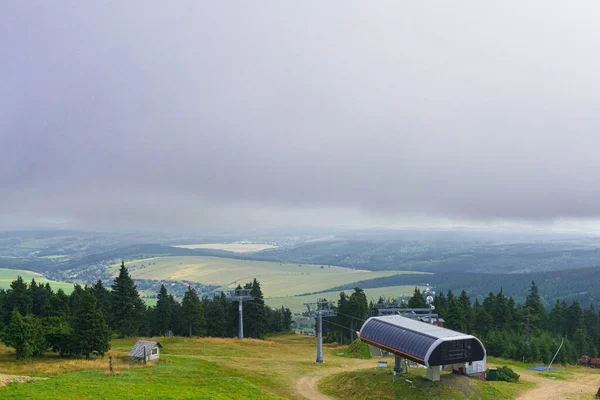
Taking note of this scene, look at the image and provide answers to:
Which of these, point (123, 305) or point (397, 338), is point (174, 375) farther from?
point (123, 305)

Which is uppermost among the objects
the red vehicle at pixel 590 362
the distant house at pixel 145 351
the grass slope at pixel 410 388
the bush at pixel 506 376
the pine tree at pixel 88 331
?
the pine tree at pixel 88 331

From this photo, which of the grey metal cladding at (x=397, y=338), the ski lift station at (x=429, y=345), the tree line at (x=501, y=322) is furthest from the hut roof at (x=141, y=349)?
the tree line at (x=501, y=322)

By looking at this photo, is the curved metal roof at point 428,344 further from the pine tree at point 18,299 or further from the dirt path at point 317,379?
the pine tree at point 18,299

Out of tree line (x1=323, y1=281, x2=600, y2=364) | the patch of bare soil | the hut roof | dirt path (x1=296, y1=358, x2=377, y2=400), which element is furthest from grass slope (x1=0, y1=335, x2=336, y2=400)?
tree line (x1=323, y1=281, x2=600, y2=364)

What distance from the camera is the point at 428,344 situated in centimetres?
3472

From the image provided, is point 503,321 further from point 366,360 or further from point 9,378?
point 9,378

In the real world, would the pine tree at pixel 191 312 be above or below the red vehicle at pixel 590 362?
above

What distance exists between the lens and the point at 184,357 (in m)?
50.7

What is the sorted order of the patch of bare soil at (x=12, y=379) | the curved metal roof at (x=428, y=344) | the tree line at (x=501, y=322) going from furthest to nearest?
the tree line at (x=501, y=322) < the curved metal roof at (x=428, y=344) < the patch of bare soil at (x=12, y=379)

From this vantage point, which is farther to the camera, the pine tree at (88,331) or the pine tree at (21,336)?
the pine tree at (88,331)

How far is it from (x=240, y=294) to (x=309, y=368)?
27.6 m

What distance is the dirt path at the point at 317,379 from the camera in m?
39.1

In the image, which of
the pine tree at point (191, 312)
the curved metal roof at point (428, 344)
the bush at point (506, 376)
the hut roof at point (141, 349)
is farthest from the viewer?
the pine tree at point (191, 312)

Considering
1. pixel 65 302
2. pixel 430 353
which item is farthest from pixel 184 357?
pixel 430 353
